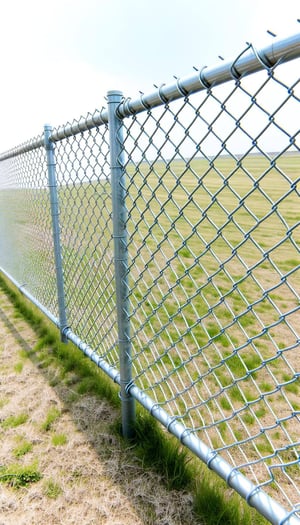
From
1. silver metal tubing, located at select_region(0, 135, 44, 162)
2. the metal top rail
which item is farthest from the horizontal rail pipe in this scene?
silver metal tubing, located at select_region(0, 135, 44, 162)

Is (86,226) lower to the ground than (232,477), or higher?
higher

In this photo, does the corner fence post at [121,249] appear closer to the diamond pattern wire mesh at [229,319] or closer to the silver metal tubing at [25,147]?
the diamond pattern wire mesh at [229,319]

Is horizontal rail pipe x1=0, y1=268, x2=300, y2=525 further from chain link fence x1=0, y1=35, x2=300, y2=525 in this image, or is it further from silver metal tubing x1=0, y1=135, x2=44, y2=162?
silver metal tubing x1=0, y1=135, x2=44, y2=162

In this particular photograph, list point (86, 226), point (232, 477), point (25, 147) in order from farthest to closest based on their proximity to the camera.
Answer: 1. point (25, 147)
2. point (86, 226)
3. point (232, 477)

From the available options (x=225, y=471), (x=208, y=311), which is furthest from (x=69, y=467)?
(x=208, y=311)

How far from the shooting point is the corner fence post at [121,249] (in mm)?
1579

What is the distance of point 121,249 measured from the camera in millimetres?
1716

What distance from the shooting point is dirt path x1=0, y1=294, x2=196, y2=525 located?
59.9 inches

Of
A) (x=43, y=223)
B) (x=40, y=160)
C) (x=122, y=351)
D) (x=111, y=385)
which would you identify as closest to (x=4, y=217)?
(x=43, y=223)

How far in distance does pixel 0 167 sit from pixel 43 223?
2173mm

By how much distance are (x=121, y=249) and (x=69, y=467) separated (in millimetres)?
1239

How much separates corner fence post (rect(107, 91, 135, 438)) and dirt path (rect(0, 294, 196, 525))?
233 mm

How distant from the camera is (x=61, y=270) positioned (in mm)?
2689

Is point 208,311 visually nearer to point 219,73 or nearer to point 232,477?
point 232,477
